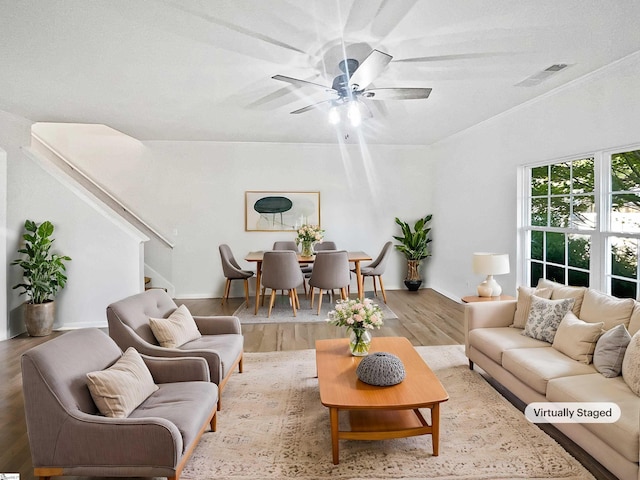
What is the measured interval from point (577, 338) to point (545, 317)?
0.40 metres

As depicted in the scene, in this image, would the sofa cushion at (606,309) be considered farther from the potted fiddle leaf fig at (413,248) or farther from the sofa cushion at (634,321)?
the potted fiddle leaf fig at (413,248)

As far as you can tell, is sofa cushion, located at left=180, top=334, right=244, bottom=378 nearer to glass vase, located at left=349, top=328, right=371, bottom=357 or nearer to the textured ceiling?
glass vase, located at left=349, top=328, right=371, bottom=357

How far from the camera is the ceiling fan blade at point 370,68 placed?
2.53m

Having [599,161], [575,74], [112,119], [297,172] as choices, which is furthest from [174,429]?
[297,172]

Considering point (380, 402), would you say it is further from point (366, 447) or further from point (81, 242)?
point (81, 242)

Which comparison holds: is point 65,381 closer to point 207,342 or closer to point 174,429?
point 174,429

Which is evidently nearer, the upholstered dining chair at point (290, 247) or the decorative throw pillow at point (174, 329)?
the decorative throw pillow at point (174, 329)

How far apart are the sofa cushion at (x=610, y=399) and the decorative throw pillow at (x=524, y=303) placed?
96 cm

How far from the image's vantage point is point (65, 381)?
1928 millimetres

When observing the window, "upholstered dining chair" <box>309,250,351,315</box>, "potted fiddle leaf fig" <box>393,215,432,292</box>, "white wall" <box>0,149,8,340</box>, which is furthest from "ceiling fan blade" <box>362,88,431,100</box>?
"white wall" <box>0,149,8,340</box>

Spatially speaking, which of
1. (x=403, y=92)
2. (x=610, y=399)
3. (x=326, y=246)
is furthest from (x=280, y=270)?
(x=610, y=399)

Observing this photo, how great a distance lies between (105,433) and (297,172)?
5631mm

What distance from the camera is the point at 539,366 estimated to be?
8.46 feet

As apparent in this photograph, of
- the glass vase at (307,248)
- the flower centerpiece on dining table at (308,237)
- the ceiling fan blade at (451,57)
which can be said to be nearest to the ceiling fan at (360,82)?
A: the ceiling fan blade at (451,57)
